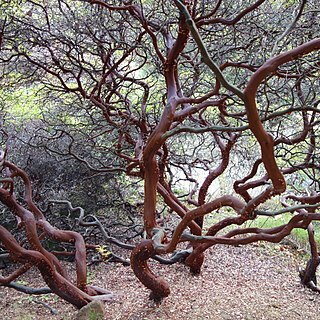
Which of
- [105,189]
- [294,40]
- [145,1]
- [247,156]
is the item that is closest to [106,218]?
[105,189]

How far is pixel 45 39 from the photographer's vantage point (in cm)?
378

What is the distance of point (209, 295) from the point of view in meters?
3.84

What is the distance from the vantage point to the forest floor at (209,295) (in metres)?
3.50

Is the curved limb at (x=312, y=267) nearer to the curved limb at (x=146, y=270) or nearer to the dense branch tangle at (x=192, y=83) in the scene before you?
the dense branch tangle at (x=192, y=83)

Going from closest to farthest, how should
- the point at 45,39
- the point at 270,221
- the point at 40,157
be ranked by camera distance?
the point at 45,39, the point at 40,157, the point at 270,221

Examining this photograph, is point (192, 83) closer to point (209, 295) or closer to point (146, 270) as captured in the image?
point (146, 270)

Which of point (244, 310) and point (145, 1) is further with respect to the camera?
point (145, 1)

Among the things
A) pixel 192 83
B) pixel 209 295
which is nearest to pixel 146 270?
pixel 209 295

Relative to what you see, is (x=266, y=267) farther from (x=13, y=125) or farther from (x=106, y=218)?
(x=13, y=125)

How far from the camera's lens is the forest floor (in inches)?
138

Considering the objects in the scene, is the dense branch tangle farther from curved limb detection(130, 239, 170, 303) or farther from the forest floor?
the forest floor

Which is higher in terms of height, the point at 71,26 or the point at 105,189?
the point at 71,26

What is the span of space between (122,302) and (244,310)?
1198 millimetres

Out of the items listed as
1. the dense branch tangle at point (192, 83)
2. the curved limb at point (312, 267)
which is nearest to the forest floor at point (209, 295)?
the curved limb at point (312, 267)
